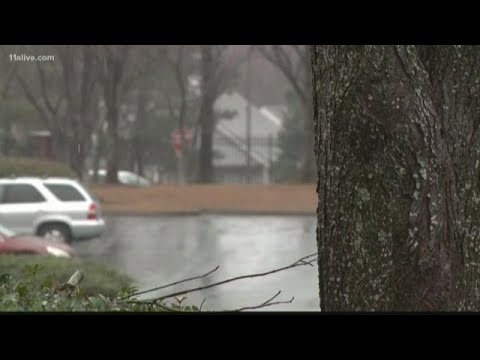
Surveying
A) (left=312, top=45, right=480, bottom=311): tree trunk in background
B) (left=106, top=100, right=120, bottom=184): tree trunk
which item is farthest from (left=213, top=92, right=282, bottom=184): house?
(left=312, top=45, right=480, bottom=311): tree trunk in background

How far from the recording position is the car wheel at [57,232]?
14375mm

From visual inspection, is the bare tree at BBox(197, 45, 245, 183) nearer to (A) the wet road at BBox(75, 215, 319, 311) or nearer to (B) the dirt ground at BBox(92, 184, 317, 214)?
(B) the dirt ground at BBox(92, 184, 317, 214)

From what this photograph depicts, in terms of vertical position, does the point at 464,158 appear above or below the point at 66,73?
below

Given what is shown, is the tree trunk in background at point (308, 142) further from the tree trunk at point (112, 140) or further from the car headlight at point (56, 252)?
the car headlight at point (56, 252)

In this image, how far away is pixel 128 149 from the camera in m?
31.9

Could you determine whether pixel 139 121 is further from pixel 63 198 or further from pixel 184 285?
pixel 184 285

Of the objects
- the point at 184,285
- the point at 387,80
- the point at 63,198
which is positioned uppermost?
the point at 387,80

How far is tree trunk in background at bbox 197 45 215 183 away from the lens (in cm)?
2863

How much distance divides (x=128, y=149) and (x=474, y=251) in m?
29.3

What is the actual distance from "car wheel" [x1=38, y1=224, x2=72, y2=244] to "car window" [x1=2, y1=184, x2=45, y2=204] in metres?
0.55

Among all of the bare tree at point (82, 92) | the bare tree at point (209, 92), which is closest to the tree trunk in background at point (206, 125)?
the bare tree at point (209, 92)

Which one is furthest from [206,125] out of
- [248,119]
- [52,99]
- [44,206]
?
[44,206]

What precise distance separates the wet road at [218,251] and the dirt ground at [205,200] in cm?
42

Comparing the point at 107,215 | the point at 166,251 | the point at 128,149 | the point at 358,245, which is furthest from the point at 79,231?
the point at 128,149
